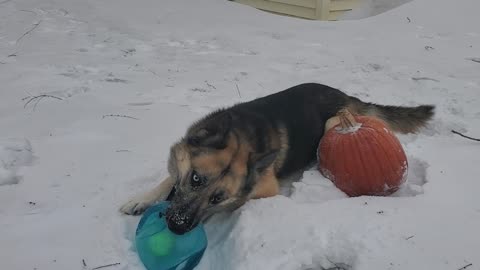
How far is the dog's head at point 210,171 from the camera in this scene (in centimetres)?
269

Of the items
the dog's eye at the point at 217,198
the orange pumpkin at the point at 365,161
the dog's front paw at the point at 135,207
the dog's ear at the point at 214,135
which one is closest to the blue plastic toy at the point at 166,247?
the dog's eye at the point at 217,198

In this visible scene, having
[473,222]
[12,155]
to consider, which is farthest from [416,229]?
[12,155]

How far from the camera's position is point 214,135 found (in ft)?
9.60

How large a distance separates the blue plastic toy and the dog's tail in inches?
72.6

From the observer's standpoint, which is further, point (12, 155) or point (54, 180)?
point (12, 155)

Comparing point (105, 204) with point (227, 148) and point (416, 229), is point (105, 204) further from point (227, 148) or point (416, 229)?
point (416, 229)

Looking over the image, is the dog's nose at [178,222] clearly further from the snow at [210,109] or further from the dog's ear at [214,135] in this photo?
the dog's ear at [214,135]

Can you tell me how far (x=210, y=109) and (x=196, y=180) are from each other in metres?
1.97

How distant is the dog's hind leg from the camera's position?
3.06 m

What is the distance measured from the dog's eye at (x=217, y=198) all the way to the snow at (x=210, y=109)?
173mm

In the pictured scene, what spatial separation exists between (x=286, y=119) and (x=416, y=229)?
4.28ft

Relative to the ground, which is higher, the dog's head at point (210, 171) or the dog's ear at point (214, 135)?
the dog's ear at point (214, 135)

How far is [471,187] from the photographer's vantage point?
3.12m

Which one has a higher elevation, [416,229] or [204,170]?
[204,170]
